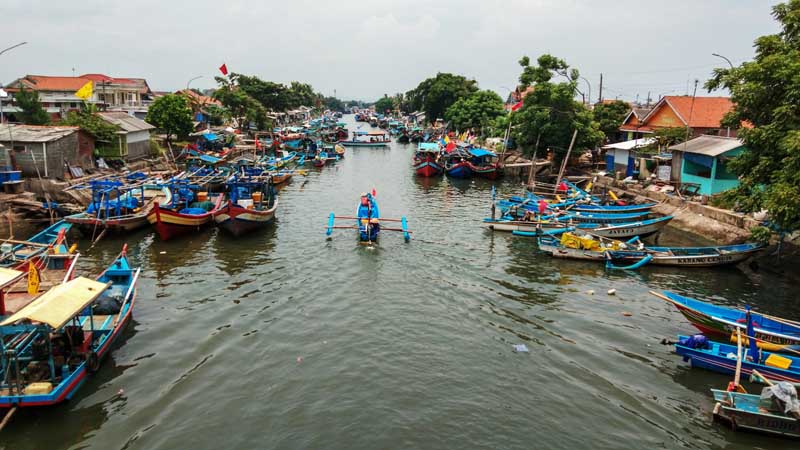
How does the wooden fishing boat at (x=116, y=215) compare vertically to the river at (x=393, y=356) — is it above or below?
above

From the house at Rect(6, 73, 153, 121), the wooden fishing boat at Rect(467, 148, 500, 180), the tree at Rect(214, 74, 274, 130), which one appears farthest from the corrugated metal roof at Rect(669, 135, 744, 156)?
the tree at Rect(214, 74, 274, 130)

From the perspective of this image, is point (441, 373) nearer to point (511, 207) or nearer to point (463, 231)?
point (463, 231)

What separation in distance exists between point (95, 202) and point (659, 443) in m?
25.8

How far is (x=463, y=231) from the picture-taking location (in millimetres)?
27953


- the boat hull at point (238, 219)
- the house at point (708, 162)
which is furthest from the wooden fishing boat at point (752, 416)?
the boat hull at point (238, 219)

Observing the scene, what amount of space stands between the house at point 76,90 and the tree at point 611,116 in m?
45.7

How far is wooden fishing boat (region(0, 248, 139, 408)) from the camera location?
10344 millimetres

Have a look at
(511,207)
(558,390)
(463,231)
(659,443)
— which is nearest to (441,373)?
(558,390)

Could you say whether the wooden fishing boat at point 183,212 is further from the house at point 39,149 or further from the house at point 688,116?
the house at point 688,116

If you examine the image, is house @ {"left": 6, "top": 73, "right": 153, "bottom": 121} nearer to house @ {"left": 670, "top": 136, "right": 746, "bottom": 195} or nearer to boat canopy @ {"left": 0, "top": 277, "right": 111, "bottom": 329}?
boat canopy @ {"left": 0, "top": 277, "right": 111, "bottom": 329}

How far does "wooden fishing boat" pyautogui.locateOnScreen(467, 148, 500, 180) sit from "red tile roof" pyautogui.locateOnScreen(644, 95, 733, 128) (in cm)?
1370

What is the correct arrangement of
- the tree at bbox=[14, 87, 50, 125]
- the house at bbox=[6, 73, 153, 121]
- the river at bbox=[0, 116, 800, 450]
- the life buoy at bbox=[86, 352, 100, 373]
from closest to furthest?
1. the river at bbox=[0, 116, 800, 450]
2. the life buoy at bbox=[86, 352, 100, 373]
3. the tree at bbox=[14, 87, 50, 125]
4. the house at bbox=[6, 73, 153, 121]

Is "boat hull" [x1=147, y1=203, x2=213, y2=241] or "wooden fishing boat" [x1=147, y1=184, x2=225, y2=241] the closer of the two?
"boat hull" [x1=147, y1=203, x2=213, y2=241]

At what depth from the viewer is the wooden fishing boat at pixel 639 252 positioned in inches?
802
